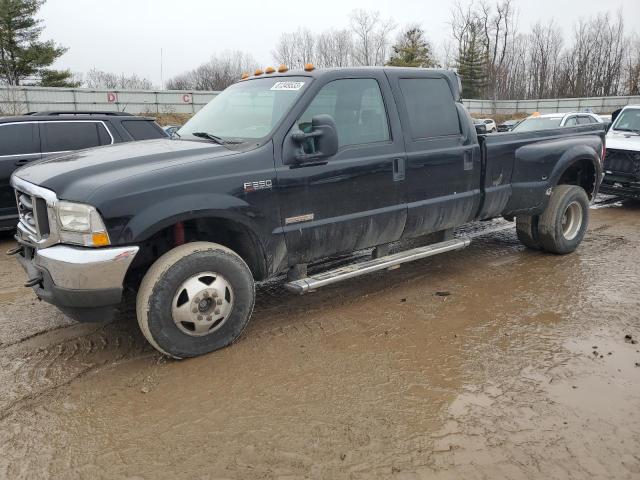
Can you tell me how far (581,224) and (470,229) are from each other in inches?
63.0

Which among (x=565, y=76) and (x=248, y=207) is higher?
(x=565, y=76)

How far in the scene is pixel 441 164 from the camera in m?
4.66

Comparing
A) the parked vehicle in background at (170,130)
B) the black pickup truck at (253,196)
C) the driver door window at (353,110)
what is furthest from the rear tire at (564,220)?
the parked vehicle in background at (170,130)

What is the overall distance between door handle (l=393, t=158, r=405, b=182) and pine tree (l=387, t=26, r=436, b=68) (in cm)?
4570

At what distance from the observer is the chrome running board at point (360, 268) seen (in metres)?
3.91

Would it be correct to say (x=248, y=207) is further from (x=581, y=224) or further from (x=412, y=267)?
(x=581, y=224)

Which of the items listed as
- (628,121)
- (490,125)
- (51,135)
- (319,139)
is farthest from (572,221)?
(51,135)

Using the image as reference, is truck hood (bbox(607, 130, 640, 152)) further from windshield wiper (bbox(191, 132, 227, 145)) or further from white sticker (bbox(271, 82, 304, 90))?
windshield wiper (bbox(191, 132, 227, 145))

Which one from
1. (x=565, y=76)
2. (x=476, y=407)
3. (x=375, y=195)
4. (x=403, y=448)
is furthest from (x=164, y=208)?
(x=565, y=76)

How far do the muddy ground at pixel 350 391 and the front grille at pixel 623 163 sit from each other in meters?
5.06

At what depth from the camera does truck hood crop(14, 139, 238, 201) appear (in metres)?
3.21

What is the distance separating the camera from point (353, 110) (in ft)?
13.9

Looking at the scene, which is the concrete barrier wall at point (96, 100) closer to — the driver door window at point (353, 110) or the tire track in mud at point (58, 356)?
the tire track in mud at point (58, 356)

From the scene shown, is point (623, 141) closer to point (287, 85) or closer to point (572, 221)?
point (572, 221)
